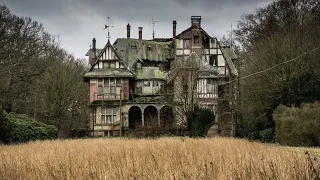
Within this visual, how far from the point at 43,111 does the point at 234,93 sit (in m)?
18.8

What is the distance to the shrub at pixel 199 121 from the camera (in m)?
37.2

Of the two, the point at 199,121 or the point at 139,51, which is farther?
the point at 139,51

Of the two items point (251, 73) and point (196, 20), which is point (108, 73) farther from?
point (251, 73)

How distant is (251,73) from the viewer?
37.2 metres

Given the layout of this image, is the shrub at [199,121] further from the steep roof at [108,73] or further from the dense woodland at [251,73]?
the steep roof at [108,73]

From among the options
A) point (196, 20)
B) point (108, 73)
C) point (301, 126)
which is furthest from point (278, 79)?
point (196, 20)

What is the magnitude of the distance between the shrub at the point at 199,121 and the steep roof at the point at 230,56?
471 inches

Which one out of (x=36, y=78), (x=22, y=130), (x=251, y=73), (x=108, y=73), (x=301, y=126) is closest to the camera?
(x=301, y=126)

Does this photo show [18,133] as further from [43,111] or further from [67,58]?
[67,58]

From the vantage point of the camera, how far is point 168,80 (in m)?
47.2

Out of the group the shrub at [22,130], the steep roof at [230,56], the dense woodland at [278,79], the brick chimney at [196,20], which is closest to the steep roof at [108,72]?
the brick chimney at [196,20]

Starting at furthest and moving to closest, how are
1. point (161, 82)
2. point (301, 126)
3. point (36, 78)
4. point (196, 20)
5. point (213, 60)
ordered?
1. point (196, 20)
2. point (213, 60)
3. point (161, 82)
4. point (36, 78)
5. point (301, 126)

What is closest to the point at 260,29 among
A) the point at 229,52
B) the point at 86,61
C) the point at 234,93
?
the point at 229,52

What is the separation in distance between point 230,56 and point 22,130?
28.4m
